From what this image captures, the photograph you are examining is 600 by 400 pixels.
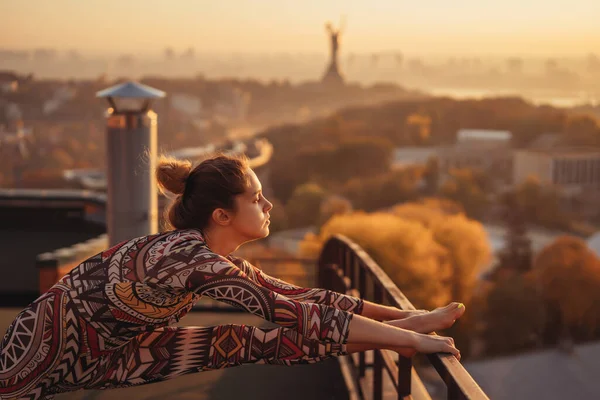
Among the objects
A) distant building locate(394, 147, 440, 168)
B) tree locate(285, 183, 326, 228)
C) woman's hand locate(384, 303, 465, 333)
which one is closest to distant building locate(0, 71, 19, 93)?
woman's hand locate(384, 303, 465, 333)

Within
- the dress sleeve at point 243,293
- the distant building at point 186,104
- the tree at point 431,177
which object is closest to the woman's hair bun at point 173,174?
the dress sleeve at point 243,293

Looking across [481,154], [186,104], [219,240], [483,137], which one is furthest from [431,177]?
[219,240]

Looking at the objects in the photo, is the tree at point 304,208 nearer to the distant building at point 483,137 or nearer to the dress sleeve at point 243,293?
the distant building at point 483,137

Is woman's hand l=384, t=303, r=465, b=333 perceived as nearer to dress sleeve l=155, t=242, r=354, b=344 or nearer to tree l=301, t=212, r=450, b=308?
dress sleeve l=155, t=242, r=354, b=344

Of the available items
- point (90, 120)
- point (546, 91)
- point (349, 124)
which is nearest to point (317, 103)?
point (349, 124)

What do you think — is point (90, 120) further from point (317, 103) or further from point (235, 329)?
point (235, 329)
